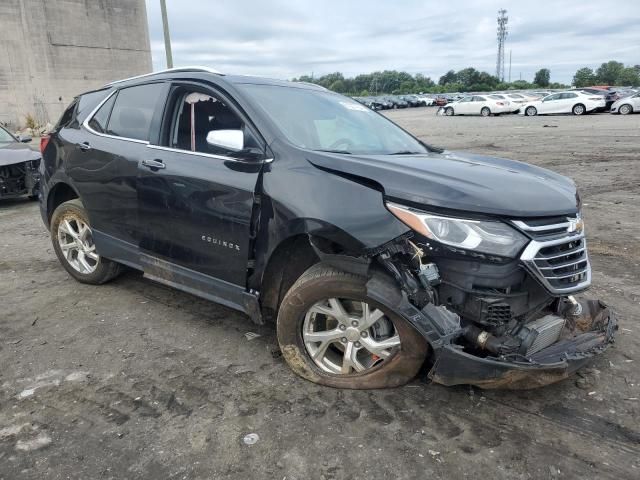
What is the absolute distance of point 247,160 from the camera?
10.9 ft

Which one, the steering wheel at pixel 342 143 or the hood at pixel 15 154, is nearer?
the steering wheel at pixel 342 143

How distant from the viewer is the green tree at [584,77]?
86.6m

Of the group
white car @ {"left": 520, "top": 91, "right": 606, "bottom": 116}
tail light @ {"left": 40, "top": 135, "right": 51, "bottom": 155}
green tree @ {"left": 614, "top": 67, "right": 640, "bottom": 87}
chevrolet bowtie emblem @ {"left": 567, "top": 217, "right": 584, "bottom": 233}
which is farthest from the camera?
green tree @ {"left": 614, "top": 67, "right": 640, "bottom": 87}

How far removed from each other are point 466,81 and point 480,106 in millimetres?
60990

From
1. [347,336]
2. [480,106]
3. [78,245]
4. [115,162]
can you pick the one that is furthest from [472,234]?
[480,106]

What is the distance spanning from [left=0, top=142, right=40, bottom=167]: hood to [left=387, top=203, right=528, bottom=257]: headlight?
8169 mm

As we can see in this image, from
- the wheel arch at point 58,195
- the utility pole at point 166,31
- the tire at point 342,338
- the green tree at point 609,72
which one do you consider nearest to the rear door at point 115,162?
the wheel arch at point 58,195

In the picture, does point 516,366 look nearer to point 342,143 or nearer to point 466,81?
point 342,143

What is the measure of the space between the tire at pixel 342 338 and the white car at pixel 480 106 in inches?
1459

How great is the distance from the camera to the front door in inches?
132

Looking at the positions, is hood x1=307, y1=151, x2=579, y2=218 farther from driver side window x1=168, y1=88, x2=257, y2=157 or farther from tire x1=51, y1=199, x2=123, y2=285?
tire x1=51, y1=199, x2=123, y2=285

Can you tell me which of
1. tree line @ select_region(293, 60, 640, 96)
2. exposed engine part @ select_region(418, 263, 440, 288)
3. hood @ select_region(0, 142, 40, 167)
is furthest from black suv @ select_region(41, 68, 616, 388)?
tree line @ select_region(293, 60, 640, 96)

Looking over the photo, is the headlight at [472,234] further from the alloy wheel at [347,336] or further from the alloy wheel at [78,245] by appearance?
the alloy wheel at [78,245]

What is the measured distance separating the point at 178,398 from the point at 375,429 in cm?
119
